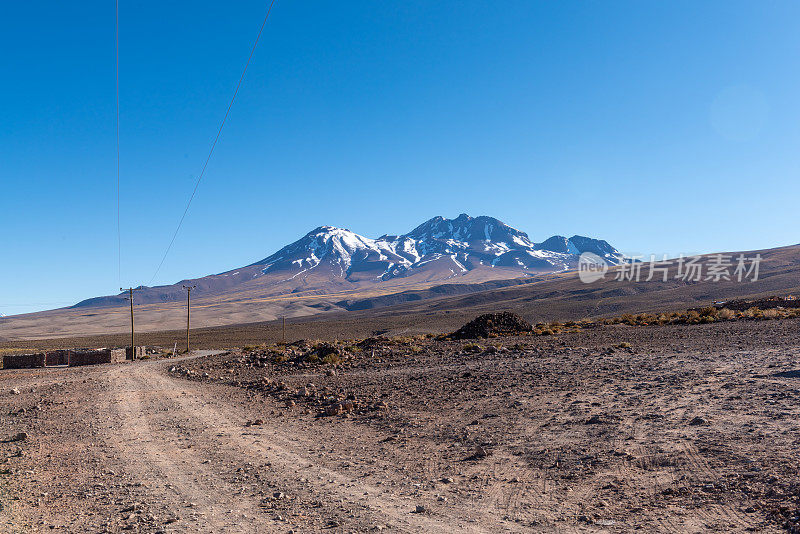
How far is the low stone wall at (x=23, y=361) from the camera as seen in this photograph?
40188mm

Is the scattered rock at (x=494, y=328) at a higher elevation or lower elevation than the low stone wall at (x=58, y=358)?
higher

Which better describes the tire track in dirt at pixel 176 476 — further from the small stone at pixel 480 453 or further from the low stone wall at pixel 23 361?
the low stone wall at pixel 23 361

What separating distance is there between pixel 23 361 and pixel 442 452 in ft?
143

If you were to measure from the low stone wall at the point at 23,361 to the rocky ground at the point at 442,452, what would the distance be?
28.1 metres

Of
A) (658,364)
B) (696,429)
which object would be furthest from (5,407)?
(658,364)

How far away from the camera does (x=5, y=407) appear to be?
16.0 m

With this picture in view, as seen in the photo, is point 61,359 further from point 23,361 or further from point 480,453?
point 480,453

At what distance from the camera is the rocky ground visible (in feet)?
19.3

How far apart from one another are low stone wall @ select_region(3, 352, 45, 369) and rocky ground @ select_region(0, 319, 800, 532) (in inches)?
1106

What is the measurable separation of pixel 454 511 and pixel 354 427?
5.28m

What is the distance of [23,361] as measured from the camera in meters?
40.4

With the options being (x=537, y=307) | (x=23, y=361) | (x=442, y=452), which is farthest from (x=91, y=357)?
(x=537, y=307)

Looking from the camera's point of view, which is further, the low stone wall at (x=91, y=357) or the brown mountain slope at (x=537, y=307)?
Result: the brown mountain slope at (x=537, y=307)

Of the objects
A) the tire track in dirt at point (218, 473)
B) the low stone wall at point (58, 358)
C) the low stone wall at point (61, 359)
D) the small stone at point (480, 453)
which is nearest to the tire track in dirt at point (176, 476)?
the tire track in dirt at point (218, 473)
